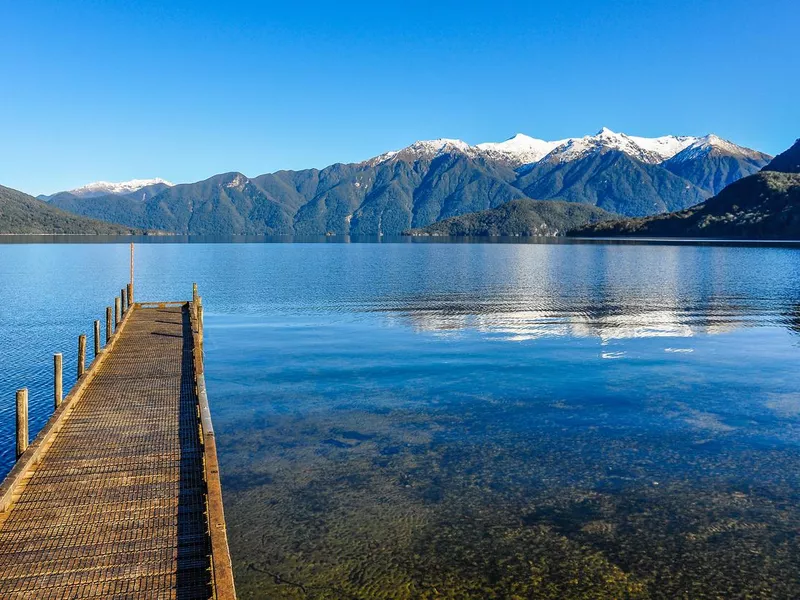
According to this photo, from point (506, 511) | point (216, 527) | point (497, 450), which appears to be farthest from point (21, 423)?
point (497, 450)

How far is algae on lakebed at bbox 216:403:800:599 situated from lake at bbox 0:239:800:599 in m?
0.07

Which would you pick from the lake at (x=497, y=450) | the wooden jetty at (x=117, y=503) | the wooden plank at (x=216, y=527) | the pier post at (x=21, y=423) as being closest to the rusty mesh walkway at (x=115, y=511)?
the wooden jetty at (x=117, y=503)

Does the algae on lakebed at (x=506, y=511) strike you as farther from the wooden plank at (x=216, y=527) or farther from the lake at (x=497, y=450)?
the wooden plank at (x=216, y=527)

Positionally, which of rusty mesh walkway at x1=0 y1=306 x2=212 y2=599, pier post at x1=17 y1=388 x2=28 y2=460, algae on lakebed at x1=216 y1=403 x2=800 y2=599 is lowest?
algae on lakebed at x1=216 y1=403 x2=800 y2=599

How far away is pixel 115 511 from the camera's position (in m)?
14.0

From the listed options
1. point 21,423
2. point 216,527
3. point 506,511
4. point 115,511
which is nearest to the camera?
point 216,527

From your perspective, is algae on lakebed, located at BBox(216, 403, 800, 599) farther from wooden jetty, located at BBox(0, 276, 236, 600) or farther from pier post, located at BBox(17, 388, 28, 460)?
pier post, located at BBox(17, 388, 28, 460)

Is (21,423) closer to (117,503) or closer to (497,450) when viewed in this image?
(117,503)

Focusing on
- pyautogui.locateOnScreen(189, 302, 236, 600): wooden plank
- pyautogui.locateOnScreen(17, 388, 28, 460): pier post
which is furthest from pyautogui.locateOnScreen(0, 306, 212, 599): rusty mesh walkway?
pyautogui.locateOnScreen(17, 388, 28, 460): pier post

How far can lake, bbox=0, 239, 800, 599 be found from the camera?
46.3 feet

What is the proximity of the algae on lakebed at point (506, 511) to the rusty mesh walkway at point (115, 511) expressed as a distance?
71.4 inches

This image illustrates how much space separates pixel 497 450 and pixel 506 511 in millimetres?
4409

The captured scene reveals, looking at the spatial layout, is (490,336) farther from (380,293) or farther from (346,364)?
(380,293)

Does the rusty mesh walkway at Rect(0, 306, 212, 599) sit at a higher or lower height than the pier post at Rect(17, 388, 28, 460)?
lower
